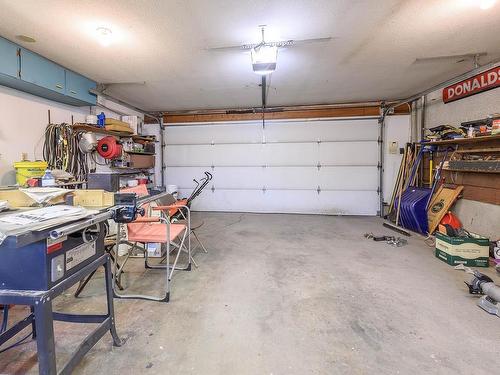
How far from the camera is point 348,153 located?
19.5 ft

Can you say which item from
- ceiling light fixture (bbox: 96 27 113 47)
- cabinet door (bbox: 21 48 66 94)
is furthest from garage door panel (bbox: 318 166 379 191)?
cabinet door (bbox: 21 48 66 94)

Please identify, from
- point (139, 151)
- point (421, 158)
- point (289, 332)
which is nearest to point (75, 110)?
point (139, 151)

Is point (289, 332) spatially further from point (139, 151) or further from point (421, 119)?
point (421, 119)

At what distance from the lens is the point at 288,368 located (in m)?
1.50

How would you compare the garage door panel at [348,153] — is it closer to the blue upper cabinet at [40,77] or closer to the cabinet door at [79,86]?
the cabinet door at [79,86]

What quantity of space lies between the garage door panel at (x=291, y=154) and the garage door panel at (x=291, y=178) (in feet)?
0.49

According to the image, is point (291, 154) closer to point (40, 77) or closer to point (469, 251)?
point (469, 251)

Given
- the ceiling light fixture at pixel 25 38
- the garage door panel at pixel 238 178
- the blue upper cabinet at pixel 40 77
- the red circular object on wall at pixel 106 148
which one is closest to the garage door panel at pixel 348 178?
the garage door panel at pixel 238 178

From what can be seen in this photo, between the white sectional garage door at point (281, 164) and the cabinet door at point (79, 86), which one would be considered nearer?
the cabinet door at point (79, 86)

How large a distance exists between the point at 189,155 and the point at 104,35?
403 centimetres

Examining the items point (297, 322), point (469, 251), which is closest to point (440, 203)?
point (469, 251)

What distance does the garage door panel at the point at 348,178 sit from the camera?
5.90 m

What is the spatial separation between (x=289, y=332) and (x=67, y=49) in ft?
12.4

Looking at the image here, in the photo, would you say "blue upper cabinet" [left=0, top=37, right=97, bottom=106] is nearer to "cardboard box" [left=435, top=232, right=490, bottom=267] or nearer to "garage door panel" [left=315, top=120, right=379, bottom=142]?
"garage door panel" [left=315, top=120, right=379, bottom=142]
